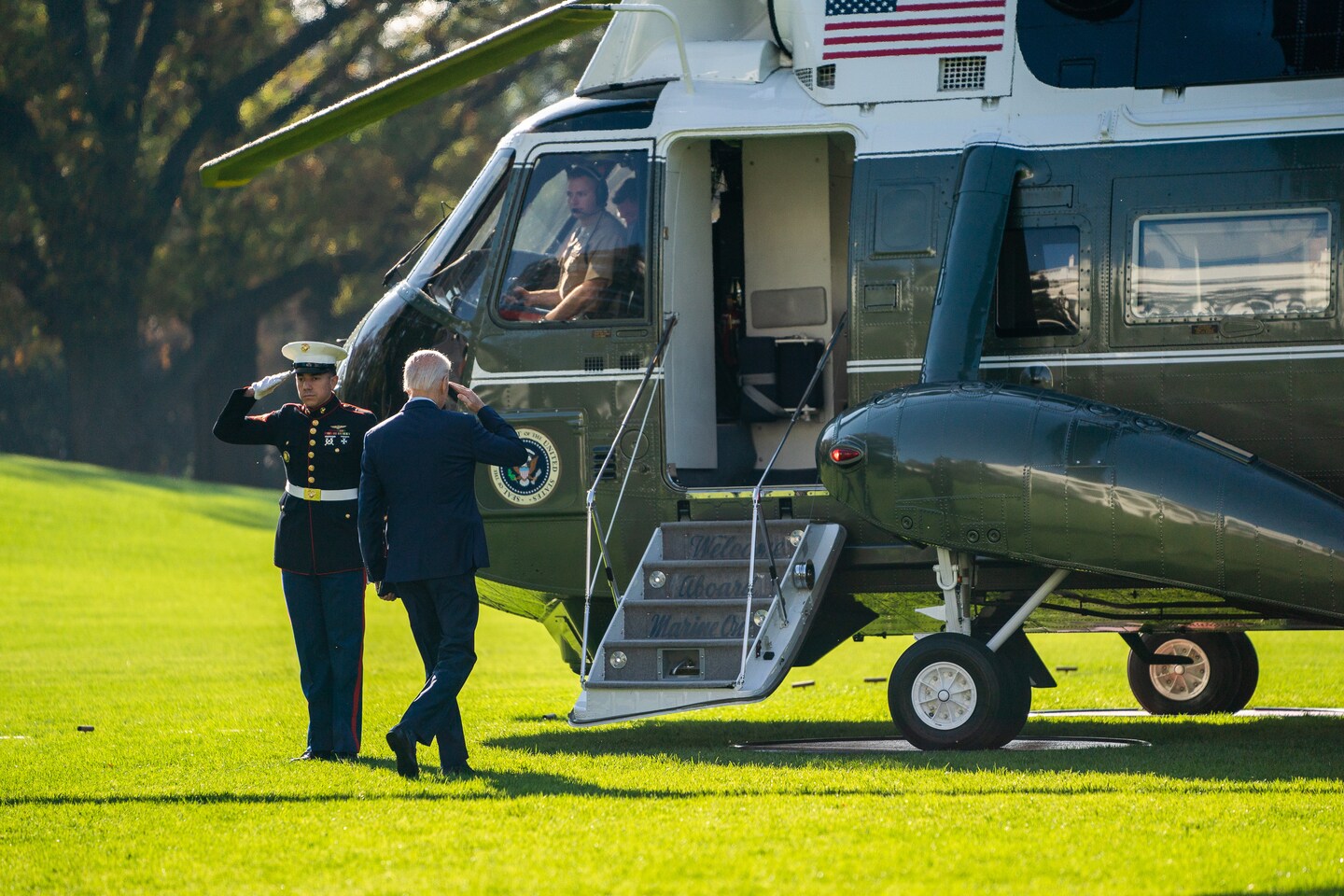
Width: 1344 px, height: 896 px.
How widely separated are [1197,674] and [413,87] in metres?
6.26

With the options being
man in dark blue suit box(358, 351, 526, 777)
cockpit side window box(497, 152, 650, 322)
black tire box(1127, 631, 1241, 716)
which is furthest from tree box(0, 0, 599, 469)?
man in dark blue suit box(358, 351, 526, 777)

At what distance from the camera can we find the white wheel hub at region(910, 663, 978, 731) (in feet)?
30.3

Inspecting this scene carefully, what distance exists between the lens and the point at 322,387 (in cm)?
940

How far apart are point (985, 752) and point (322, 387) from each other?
3879mm

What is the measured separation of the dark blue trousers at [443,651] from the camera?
27.0 feet

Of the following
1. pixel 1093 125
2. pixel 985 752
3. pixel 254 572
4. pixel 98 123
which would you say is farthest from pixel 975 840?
pixel 98 123

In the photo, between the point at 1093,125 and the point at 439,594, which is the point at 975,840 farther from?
the point at 1093,125

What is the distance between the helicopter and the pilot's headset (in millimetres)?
19

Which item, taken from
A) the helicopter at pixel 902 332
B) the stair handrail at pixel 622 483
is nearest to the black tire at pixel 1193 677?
the helicopter at pixel 902 332

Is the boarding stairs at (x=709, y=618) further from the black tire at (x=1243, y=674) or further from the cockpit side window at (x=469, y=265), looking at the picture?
the black tire at (x=1243, y=674)

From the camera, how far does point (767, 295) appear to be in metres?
11.2

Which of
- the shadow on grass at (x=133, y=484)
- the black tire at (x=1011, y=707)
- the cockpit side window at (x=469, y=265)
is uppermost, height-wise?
the cockpit side window at (x=469, y=265)

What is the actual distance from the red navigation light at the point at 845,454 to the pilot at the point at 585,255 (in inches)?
76.2

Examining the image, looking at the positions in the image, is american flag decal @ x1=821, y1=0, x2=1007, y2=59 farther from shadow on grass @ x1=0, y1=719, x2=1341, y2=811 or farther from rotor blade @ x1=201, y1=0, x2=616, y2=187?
shadow on grass @ x1=0, y1=719, x2=1341, y2=811
